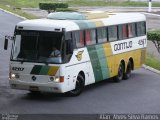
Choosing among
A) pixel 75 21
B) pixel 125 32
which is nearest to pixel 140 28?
pixel 125 32

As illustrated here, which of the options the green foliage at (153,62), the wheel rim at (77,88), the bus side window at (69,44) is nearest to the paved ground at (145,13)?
the green foliage at (153,62)

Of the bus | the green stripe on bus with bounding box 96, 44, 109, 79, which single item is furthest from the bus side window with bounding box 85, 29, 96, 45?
the green stripe on bus with bounding box 96, 44, 109, 79

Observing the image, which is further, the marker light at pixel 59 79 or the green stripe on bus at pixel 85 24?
the green stripe on bus at pixel 85 24

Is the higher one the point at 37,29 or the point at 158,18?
the point at 37,29

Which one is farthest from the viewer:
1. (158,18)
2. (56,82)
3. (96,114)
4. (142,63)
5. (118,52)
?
(158,18)

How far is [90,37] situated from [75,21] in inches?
43.4

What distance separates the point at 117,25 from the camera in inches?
928

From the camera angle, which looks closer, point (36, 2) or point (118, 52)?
point (118, 52)

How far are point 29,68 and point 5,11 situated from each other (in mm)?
38173

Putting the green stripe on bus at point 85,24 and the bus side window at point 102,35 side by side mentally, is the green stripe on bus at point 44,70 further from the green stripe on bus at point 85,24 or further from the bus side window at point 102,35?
the bus side window at point 102,35

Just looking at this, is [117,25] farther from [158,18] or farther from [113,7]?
[113,7]

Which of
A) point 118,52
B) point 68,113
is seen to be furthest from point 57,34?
point 118,52

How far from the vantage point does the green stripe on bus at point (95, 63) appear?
2123 cm

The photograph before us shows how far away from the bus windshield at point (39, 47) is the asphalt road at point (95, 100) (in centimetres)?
139
